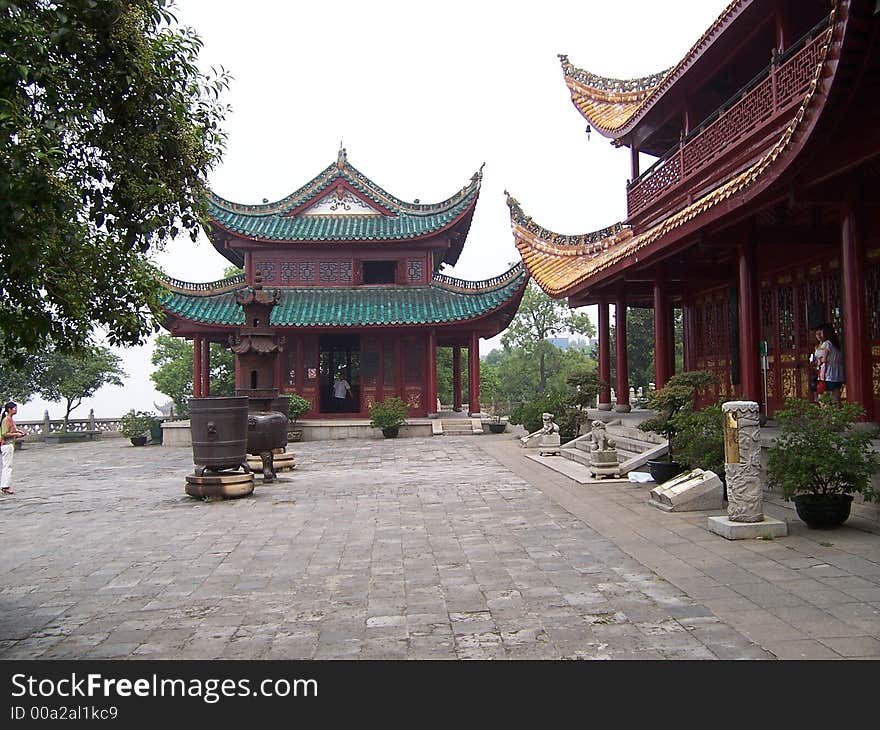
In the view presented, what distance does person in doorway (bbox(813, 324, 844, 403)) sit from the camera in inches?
301

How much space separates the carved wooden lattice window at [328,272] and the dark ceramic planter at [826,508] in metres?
18.0

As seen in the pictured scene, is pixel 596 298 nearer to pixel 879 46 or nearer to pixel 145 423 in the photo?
pixel 879 46

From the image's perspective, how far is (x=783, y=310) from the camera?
10.5 metres

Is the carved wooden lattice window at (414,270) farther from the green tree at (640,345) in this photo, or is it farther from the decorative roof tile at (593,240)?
the green tree at (640,345)

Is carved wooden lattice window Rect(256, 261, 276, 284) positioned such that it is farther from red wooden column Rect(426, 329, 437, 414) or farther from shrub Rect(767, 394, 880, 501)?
shrub Rect(767, 394, 880, 501)

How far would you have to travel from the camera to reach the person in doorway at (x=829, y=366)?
763cm

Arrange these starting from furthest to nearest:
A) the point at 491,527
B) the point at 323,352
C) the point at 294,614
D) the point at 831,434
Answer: the point at 323,352
the point at 491,527
the point at 831,434
the point at 294,614

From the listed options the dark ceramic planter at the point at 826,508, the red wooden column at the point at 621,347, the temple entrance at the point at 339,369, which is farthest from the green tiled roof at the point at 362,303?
the dark ceramic planter at the point at 826,508

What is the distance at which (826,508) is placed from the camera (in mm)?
5707

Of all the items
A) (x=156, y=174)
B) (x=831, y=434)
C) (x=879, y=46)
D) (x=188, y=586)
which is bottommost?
(x=188, y=586)

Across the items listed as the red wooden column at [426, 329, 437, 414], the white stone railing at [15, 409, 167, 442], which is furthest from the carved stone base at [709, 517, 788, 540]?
the white stone railing at [15, 409, 167, 442]

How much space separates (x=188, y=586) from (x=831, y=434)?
5033 mm

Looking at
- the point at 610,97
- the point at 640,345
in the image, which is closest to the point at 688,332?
the point at 610,97

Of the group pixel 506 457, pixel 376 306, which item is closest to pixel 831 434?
pixel 506 457
